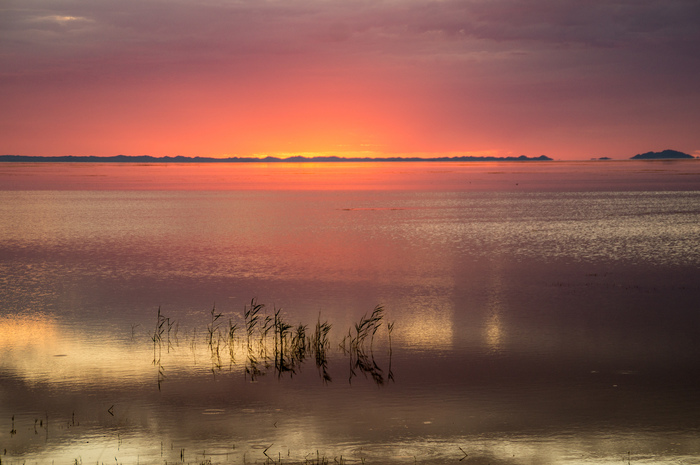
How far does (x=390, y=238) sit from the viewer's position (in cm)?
3841

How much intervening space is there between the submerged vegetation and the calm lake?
8 cm

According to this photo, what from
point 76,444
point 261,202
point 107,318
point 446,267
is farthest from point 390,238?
point 261,202

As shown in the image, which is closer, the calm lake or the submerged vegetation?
the calm lake

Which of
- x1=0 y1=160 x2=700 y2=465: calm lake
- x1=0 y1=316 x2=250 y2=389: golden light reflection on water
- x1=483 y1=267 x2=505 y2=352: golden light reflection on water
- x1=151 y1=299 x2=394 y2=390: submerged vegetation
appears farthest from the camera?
x1=483 y1=267 x2=505 y2=352: golden light reflection on water

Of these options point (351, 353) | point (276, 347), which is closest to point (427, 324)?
point (351, 353)

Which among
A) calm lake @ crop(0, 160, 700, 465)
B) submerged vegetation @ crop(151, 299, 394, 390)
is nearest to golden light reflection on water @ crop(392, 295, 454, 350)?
calm lake @ crop(0, 160, 700, 465)

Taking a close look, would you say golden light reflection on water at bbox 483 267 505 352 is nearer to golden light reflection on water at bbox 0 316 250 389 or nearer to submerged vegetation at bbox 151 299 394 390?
submerged vegetation at bbox 151 299 394 390

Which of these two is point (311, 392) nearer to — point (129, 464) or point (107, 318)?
point (129, 464)

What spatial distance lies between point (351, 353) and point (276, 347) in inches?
71.3

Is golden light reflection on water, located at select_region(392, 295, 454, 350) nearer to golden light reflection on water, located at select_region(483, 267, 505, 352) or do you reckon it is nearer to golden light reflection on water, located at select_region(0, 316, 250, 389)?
golden light reflection on water, located at select_region(483, 267, 505, 352)

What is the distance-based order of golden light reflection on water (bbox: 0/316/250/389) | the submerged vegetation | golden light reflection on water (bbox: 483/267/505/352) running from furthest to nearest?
golden light reflection on water (bbox: 483/267/505/352), the submerged vegetation, golden light reflection on water (bbox: 0/316/250/389)

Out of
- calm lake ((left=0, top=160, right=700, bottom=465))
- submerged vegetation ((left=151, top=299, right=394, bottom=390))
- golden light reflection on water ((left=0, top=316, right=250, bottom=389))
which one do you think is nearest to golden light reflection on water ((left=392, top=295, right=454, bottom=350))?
calm lake ((left=0, top=160, right=700, bottom=465))

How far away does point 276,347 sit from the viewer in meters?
15.9

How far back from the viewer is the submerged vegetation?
14.8 metres
